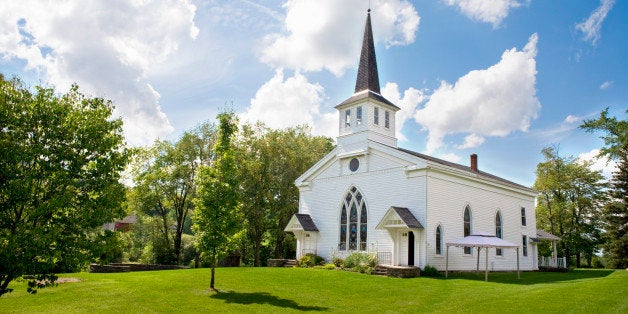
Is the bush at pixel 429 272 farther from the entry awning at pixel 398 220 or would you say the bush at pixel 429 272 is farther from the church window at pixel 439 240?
the entry awning at pixel 398 220

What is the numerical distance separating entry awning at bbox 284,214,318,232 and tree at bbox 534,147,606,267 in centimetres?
Result: 3102

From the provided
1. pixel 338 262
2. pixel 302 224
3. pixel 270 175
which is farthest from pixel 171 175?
pixel 338 262

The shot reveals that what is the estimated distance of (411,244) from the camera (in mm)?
27703

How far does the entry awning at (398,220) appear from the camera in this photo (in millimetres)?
25672

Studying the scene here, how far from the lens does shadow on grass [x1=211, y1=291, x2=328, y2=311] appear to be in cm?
1506

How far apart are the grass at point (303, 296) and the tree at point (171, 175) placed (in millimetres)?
19845

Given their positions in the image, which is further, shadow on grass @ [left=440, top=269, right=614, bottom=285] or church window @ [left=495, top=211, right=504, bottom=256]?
church window @ [left=495, top=211, right=504, bottom=256]

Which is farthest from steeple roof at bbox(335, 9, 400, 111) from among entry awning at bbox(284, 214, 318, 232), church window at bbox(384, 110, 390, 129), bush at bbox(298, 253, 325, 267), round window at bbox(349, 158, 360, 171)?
bush at bbox(298, 253, 325, 267)

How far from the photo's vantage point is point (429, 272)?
25328mm

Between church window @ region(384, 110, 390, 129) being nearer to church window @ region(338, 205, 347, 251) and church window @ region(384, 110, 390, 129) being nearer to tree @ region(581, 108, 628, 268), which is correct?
church window @ region(338, 205, 347, 251)

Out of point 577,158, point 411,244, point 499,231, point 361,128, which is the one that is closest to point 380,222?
point 411,244

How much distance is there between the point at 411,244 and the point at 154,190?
981 inches

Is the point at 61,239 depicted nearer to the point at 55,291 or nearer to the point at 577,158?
the point at 55,291

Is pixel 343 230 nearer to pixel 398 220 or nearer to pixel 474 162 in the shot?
pixel 398 220
